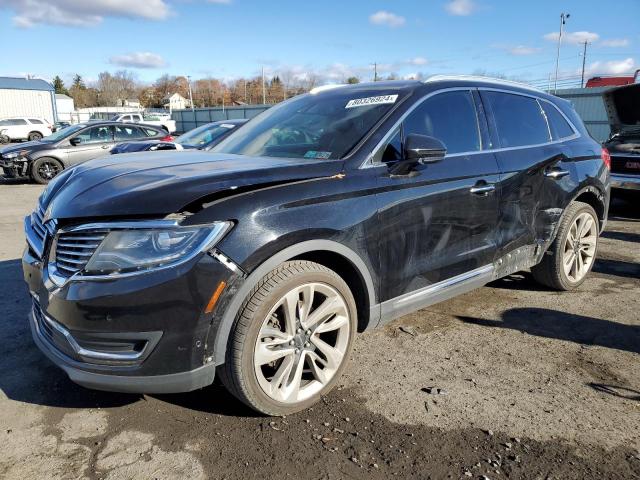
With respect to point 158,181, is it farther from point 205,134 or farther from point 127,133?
point 127,133

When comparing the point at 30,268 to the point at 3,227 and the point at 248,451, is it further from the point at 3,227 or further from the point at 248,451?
the point at 3,227

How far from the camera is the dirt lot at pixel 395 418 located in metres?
2.44

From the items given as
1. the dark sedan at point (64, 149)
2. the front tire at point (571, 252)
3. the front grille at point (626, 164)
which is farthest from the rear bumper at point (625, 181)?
the dark sedan at point (64, 149)

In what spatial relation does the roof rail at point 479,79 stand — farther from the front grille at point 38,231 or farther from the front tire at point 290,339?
the front grille at point 38,231

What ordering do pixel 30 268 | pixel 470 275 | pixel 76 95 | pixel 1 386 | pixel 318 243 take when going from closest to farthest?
pixel 318 243, pixel 30 268, pixel 1 386, pixel 470 275, pixel 76 95

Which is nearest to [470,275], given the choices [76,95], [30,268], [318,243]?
[318,243]

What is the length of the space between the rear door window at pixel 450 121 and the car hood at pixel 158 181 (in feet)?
2.52

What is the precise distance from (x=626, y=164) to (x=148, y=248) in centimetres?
838

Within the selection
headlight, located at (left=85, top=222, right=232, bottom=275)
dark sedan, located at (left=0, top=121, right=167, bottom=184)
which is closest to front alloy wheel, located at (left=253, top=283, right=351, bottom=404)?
headlight, located at (left=85, top=222, right=232, bottom=275)

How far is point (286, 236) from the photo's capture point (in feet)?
8.61

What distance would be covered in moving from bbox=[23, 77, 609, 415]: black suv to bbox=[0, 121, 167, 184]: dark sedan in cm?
1078

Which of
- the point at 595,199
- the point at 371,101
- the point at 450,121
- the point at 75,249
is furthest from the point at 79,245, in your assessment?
the point at 595,199

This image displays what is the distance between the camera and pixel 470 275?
3.75 m

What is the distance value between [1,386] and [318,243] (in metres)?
2.17
